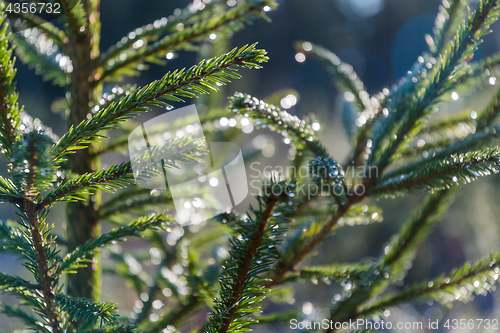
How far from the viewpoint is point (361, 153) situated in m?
0.49

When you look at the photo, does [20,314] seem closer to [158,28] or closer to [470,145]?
[158,28]

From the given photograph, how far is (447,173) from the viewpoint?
302mm

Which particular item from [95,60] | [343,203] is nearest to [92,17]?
[95,60]

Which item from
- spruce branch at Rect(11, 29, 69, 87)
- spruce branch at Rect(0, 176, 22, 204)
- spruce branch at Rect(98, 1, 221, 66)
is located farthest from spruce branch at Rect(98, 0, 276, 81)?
spruce branch at Rect(0, 176, 22, 204)

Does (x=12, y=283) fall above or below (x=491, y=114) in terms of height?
below

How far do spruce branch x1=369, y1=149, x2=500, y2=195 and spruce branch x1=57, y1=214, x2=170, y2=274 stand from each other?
0.81ft

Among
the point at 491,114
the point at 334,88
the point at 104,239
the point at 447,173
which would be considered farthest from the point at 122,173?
the point at 334,88

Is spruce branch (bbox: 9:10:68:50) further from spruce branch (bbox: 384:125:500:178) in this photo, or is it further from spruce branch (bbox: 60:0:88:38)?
spruce branch (bbox: 384:125:500:178)

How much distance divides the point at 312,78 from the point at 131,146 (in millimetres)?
2790

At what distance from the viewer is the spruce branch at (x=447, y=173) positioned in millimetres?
277

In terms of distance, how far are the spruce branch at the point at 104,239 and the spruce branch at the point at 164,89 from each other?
0.30ft

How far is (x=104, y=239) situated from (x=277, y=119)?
0.68ft

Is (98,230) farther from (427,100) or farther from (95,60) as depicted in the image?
(427,100)

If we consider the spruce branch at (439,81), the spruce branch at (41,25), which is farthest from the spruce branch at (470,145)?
the spruce branch at (41,25)
